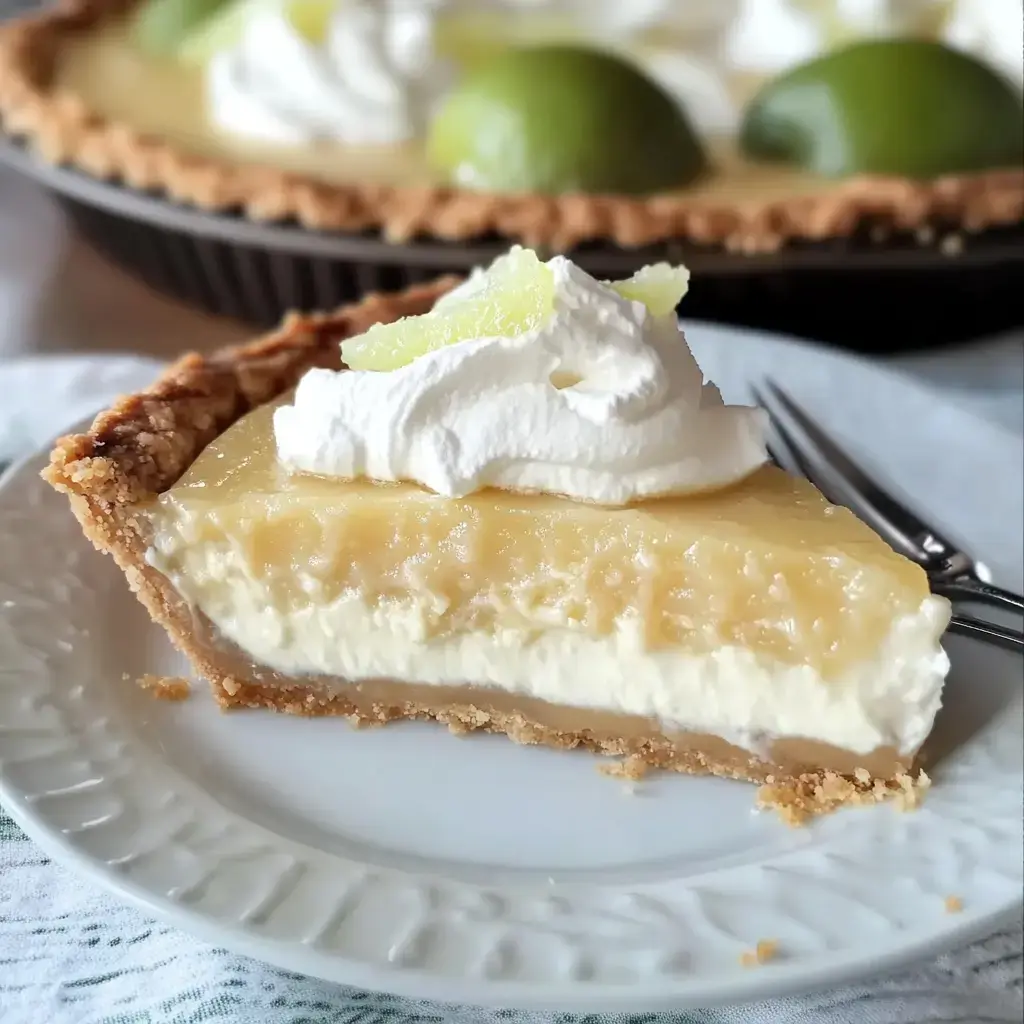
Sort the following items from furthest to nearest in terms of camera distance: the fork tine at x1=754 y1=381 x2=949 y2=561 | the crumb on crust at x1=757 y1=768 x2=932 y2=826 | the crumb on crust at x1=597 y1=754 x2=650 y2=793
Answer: the fork tine at x1=754 y1=381 x2=949 y2=561 → the crumb on crust at x1=597 y1=754 x2=650 y2=793 → the crumb on crust at x1=757 y1=768 x2=932 y2=826

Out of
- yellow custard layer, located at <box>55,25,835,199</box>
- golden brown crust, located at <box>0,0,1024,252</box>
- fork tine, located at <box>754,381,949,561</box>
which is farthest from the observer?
yellow custard layer, located at <box>55,25,835,199</box>

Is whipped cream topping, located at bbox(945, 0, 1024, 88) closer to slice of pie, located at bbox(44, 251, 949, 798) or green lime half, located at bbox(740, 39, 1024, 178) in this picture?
green lime half, located at bbox(740, 39, 1024, 178)

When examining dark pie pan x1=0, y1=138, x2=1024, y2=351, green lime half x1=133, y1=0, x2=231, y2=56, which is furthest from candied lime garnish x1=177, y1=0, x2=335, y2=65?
dark pie pan x1=0, y1=138, x2=1024, y2=351

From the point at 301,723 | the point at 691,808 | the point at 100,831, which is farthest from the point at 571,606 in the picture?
the point at 100,831

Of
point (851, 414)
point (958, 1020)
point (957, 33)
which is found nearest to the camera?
point (958, 1020)

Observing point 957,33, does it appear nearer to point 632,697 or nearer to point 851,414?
point 851,414

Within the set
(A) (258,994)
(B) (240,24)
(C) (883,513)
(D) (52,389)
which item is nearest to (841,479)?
(C) (883,513)

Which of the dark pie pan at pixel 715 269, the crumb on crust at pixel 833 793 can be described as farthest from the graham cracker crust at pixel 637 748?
the dark pie pan at pixel 715 269
